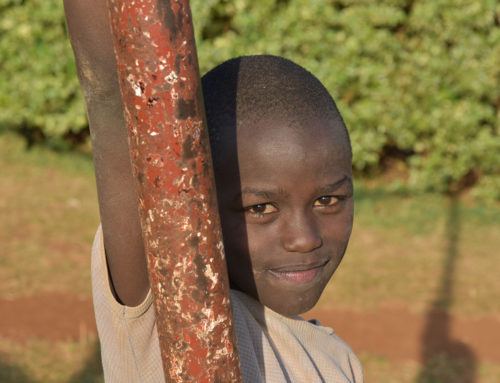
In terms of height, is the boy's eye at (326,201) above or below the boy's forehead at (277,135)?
below

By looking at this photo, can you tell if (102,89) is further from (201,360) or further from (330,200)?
(330,200)

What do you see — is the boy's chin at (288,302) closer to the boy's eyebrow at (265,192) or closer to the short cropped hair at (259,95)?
the boy's eyebrow at (265,192)

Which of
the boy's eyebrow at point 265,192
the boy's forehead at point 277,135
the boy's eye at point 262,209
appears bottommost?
the boy's eye at point 262,209

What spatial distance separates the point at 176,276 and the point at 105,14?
49cm

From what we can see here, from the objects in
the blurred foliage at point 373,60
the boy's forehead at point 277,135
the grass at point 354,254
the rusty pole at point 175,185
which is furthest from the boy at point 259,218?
the blurred foliage at point 373,60

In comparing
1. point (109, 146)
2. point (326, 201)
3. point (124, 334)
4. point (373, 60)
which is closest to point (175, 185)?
point (109, 146)

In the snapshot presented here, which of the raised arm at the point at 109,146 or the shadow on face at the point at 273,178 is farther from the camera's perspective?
the shadow on face at the point at 273,178

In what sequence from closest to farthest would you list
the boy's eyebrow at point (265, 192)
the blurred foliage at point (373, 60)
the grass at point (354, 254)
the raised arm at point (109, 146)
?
the raised arm at point (109, 146), the boy's eyebrow at point (265, 192), the grass at point (354, 254), the blurred foliage at point (373, 60)

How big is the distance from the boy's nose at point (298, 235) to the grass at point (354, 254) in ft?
10.5

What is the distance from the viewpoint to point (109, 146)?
49.4 inches

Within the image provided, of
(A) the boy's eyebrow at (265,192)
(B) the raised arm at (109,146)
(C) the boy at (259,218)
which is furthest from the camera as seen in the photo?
(A) the boy's eyebrow at (265,192)

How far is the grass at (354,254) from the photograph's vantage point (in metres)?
4.70

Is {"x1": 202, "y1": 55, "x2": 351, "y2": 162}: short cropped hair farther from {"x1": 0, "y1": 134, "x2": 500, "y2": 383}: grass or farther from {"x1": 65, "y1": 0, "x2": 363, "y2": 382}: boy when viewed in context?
{"x1": 0, "y1": 134, "x2": 500, "y2": 383}: grass

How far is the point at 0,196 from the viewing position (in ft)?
24.2
